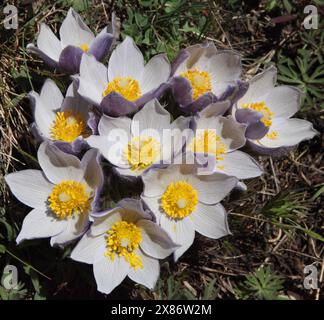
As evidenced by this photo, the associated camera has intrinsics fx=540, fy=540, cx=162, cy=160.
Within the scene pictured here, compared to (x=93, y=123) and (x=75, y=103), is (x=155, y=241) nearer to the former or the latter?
(x=93, y=123)

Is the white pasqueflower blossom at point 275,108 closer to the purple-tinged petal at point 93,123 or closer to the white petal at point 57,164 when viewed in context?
the purple-tinged petal at point 93,123

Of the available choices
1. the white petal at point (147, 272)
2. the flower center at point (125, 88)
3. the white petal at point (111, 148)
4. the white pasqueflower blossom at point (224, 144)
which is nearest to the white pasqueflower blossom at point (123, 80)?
the flower center at point (125, 88)

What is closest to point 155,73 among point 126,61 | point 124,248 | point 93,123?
point 126,61

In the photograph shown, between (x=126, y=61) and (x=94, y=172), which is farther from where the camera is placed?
(x=126, y=61)

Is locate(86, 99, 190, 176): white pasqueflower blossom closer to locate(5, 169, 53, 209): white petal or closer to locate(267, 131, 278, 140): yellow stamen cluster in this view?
locate(5, 169, 53, 209): white petal

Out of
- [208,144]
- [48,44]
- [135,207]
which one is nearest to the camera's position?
[135,207]

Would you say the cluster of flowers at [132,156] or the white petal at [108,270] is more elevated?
the cluster of flowers at [132,156]
